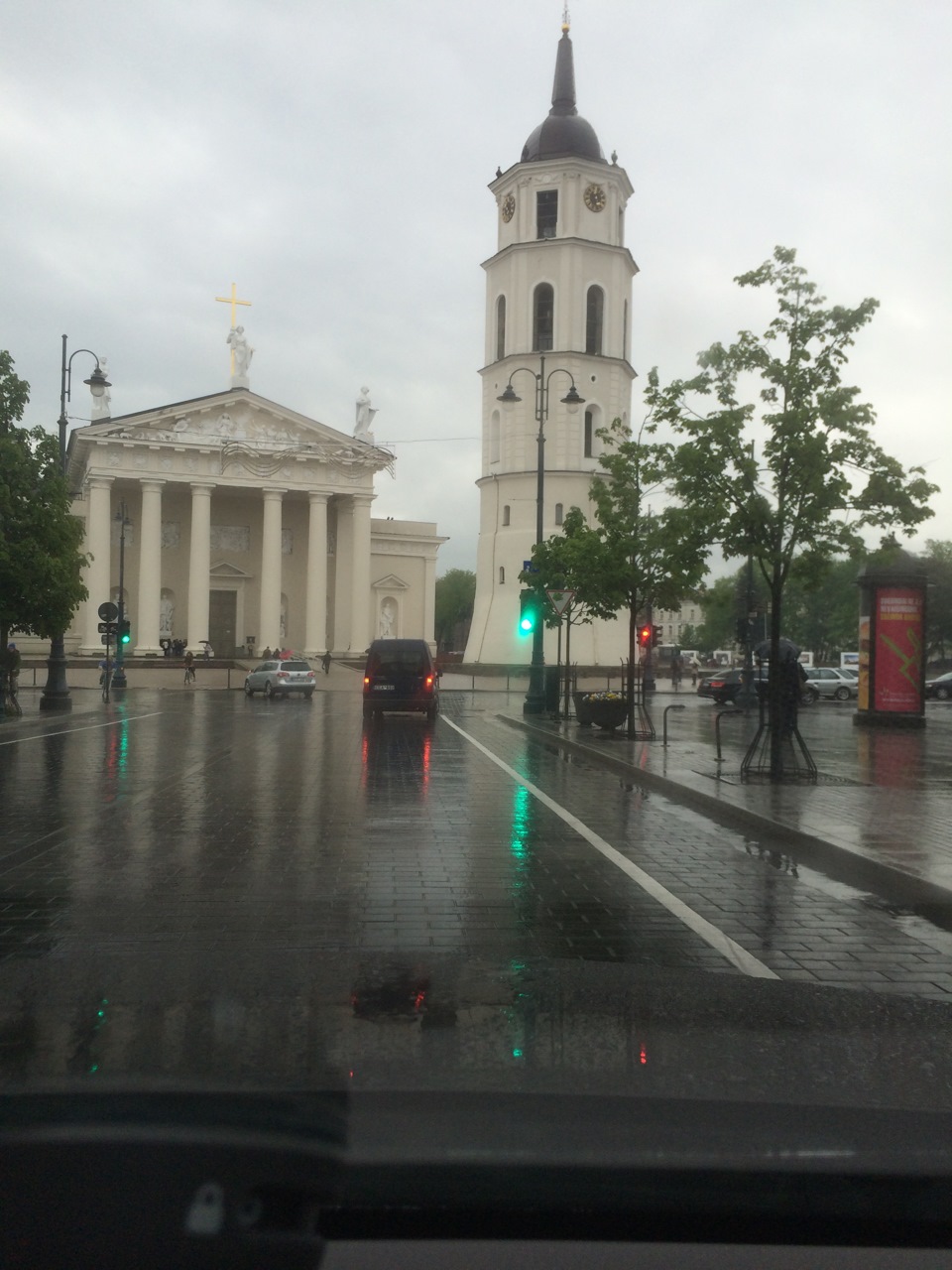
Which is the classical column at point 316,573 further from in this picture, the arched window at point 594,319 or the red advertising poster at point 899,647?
the red advertising poster at point 899,647

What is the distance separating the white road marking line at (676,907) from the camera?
21.3 feet

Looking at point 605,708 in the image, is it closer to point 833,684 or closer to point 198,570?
point 833,684

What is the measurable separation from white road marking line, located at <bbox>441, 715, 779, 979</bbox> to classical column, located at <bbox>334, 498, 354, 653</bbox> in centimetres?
6653

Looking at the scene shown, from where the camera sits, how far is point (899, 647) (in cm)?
2898

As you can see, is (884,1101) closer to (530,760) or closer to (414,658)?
(530,760)

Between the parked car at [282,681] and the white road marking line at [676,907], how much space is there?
114 feet

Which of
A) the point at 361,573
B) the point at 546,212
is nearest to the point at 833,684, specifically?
the point at 546,212

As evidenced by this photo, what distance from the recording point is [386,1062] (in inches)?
119

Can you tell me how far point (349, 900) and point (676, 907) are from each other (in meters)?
2.14

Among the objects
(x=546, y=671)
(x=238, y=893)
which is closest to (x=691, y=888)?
(x=238, y=893)

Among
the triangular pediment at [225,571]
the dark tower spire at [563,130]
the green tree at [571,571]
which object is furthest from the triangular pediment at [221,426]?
the green tree at [571,571]

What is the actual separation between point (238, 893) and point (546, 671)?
2698 cm

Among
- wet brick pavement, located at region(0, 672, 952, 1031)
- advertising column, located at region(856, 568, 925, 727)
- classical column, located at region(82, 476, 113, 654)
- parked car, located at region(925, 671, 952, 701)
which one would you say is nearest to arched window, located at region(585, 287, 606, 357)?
parked car, located at region(925, 671, 952, 701)

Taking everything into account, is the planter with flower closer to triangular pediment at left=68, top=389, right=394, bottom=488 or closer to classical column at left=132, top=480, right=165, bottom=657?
classical column at left=132, top=480, right=165, bottom=657
